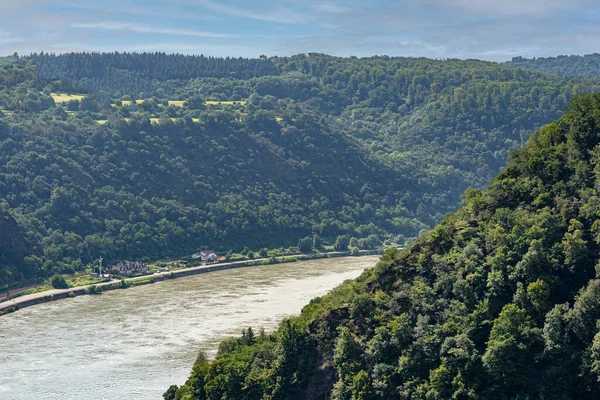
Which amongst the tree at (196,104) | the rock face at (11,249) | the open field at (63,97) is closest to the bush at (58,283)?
the rock face at (11,249)

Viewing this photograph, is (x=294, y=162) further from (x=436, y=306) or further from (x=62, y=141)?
(x=436, y=306)

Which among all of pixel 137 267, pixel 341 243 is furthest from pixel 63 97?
pixel 137 267

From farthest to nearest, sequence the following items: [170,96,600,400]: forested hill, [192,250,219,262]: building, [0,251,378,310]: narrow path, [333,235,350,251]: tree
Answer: [333,235,350,251]: tree < [192,250,219,262]: building < [0,251,378,310]: narrow path < [170,96,600,400]: forested hill

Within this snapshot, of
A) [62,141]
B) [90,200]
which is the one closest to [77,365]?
[90,200]

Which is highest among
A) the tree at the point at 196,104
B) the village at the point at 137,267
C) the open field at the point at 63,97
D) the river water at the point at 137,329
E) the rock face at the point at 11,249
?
the open field at the point at 63,97

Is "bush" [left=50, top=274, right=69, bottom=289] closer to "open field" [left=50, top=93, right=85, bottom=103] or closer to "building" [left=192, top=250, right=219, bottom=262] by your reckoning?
"building" [left=192, top=250, right=219, bottom=262]

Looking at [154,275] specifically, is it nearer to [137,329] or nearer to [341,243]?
[137,329]

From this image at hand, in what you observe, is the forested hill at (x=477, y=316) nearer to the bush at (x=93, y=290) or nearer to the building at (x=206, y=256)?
the bush at (x=93, y=290)

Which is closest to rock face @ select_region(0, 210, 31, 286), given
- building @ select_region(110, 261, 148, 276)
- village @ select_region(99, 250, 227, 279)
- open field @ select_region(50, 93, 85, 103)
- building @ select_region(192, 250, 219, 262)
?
village @ select_region(99, 250, 227, 279)
